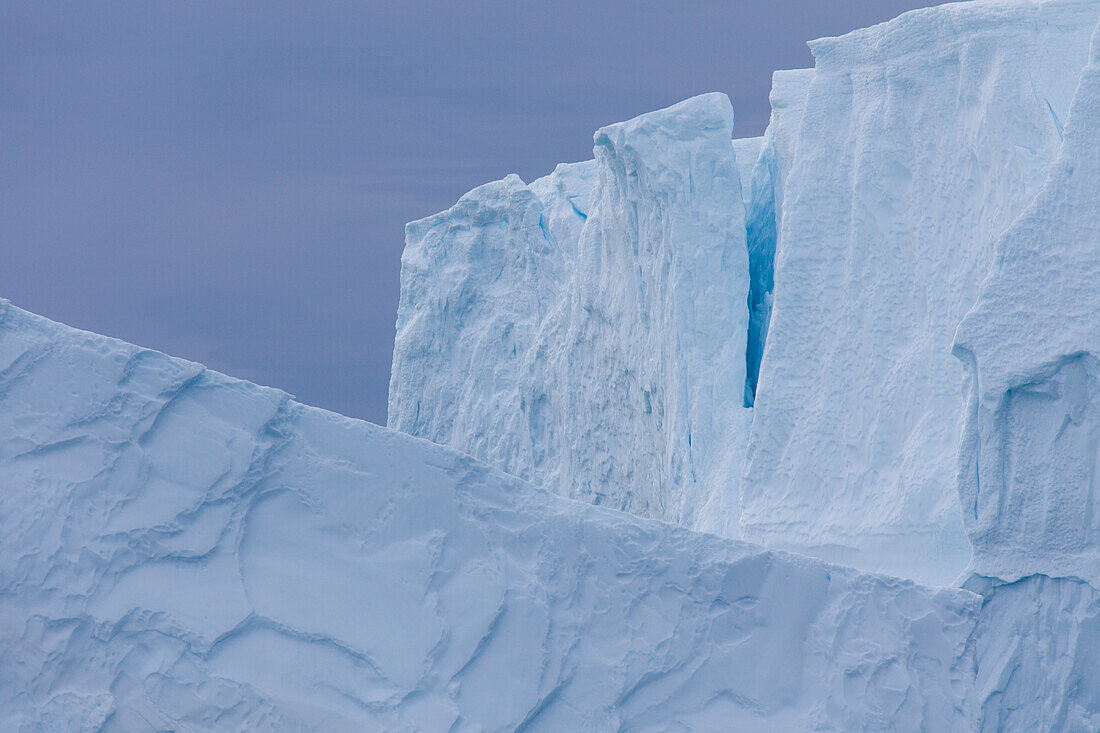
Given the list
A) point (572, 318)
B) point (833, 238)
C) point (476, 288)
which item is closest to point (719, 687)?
point (833, 238)

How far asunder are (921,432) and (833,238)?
125 cm

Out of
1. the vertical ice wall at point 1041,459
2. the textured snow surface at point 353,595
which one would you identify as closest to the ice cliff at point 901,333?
the vertical ice wall at point 1041,459

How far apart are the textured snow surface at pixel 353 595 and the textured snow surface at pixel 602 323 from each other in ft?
8.83

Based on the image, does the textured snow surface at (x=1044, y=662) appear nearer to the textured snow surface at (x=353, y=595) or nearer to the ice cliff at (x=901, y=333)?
the ice cliff at (x=901, y=333)

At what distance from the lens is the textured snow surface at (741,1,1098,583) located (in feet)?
18.7

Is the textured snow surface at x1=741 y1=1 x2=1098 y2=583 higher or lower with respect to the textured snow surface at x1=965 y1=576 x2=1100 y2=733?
higher

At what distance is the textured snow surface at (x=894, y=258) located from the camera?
5.69m

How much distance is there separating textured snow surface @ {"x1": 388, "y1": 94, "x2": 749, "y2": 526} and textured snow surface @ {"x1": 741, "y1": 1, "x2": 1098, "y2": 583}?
887 millimetres

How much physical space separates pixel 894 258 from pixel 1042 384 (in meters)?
1.49

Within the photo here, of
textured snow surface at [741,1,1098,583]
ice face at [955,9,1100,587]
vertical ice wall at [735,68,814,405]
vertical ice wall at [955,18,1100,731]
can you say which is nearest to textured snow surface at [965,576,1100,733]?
vertical ice wall at [955,18,1100,731]

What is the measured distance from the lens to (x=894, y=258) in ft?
20.3

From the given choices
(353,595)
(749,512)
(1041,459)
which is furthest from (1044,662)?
(353,595)

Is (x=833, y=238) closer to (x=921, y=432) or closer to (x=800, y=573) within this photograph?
(x=921, y=432)

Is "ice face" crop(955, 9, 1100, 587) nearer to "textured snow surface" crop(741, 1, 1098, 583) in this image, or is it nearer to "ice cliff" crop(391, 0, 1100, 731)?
"ice cliff" crop(391, 0, 1100, 731)
